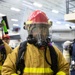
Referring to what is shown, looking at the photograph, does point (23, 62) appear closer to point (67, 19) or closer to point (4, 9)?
point (67, 19)

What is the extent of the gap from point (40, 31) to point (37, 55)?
0.56 ft

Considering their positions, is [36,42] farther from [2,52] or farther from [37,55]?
[2,52]

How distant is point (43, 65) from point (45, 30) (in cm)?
25

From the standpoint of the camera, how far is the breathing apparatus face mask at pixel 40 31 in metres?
1.40

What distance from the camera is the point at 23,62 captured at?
1.34 metres

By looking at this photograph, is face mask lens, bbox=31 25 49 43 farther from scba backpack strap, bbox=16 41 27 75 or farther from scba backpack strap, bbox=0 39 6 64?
scba backpack strap, bbox=0 39 6 64

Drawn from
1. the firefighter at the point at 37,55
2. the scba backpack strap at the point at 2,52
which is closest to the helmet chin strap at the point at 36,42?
the firefighter at the point at 37,55

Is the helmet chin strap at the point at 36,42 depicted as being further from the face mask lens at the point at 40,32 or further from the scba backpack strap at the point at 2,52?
the scba backpack strap at the point at 2,52

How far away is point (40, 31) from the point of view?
142 cm

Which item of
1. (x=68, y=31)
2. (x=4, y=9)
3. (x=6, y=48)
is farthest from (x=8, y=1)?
(x=6, y=48)

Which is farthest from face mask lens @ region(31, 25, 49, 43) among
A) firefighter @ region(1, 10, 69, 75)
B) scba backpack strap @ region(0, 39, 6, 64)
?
scba backpack strap @ region(0, 39, 6, 64)

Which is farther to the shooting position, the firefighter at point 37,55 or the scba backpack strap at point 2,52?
the scba backpack strap at point 2,52

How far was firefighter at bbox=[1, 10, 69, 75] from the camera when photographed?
4.37ft

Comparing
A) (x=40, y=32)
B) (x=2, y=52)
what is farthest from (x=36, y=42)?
(x=2, y=52)
